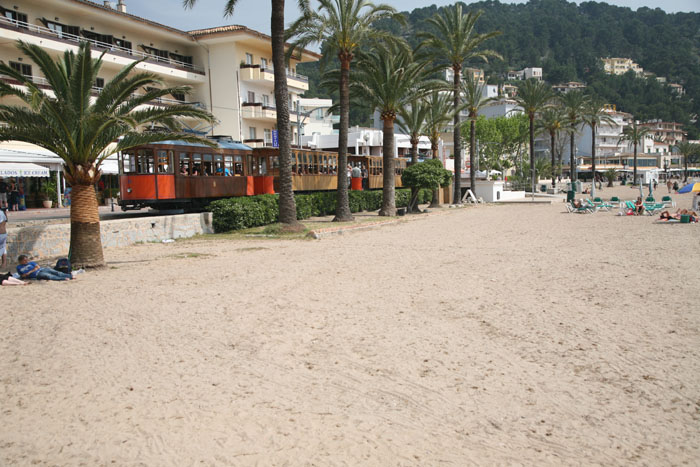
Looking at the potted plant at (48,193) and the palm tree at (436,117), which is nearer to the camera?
the potted plant at (48,193)

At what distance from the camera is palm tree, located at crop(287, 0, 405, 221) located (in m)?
24.6

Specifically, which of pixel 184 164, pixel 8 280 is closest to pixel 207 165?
pixel 184 164

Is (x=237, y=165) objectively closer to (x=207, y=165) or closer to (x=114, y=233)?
Answer: (x=207, y=165)

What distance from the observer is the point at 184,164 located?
22.2 m

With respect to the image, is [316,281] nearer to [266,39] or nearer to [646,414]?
[646,414]

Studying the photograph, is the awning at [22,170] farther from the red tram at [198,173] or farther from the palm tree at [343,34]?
the palm tree at [343,34]

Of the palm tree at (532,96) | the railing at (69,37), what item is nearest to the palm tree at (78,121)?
the railing at (69,37)

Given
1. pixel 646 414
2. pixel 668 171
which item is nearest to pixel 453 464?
pixel 646 414

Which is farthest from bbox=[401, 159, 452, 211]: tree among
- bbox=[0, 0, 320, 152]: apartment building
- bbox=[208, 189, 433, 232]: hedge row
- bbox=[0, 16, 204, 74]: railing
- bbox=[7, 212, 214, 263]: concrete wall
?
bbox=[0, 16, 204, 74]: railing

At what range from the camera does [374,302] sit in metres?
9.45

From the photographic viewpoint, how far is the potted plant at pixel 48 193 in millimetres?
31906

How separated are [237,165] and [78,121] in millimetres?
12971

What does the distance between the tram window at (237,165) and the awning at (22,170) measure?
987cm

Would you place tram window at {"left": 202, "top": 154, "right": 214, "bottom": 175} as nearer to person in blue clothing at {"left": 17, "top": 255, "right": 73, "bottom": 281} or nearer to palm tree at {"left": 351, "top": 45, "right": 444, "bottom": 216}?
palm tree at {"left": 351, "top": 45, "right": 444, "bottom": 216}
